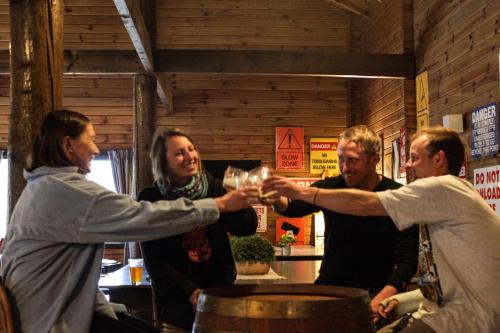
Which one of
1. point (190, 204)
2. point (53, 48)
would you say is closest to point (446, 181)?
point (190, 204)

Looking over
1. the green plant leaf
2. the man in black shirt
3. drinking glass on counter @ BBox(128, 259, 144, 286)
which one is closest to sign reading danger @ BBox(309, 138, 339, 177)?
the green plant leaf

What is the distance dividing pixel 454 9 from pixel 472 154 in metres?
1.54

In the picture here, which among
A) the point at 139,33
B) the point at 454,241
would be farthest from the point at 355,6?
the point at 454,241

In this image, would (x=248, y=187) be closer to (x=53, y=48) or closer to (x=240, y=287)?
(x=240, y=287)

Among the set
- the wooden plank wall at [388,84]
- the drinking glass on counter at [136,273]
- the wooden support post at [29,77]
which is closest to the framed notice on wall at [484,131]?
the wooden plank wall at [388,84]

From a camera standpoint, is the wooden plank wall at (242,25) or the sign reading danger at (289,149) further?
the wooden plank wall at (242,25)

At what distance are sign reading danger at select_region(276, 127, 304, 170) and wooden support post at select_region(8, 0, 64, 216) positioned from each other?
6.77 metres

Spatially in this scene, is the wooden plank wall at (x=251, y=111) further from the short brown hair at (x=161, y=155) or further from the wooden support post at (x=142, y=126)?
the short brown hair at (x=161, y=155)

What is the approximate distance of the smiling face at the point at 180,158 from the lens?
2.40 metres

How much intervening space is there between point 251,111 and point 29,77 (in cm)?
696

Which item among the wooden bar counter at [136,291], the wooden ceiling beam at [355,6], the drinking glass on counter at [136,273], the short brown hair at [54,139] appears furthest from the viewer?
the wooden ceiling beam at [355,6]

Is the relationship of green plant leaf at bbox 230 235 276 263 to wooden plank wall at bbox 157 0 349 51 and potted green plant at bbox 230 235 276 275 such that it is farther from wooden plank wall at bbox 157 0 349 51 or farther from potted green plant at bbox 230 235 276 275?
wooden plank wall at bbox 157 0 349 51

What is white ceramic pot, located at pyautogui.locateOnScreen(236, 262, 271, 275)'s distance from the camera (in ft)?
14.2

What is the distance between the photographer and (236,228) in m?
2.52
